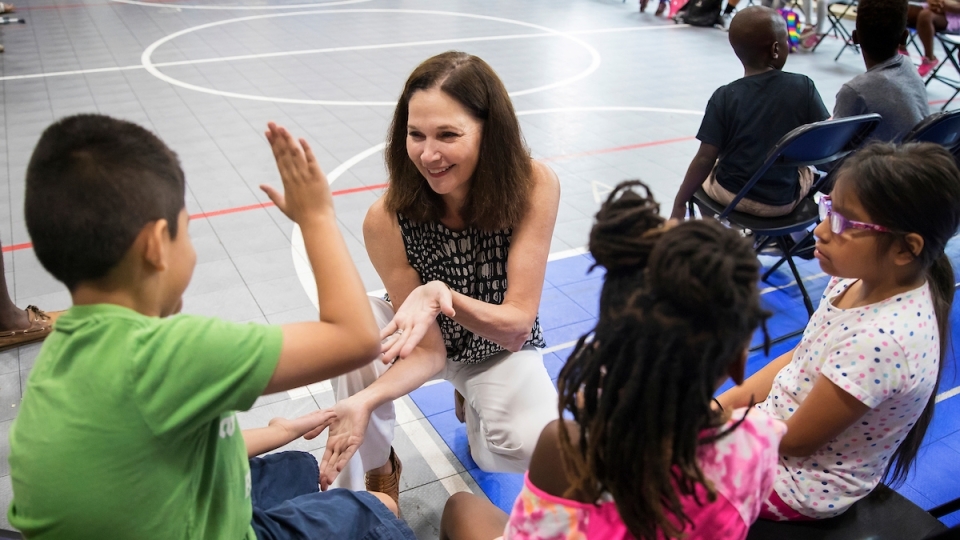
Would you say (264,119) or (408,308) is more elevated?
(408,308)

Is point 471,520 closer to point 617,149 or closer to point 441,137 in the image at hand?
point 441,137

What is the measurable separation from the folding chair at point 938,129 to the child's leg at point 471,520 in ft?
7.13

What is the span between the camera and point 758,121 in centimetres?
319

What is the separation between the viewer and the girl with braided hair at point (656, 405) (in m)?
1.06

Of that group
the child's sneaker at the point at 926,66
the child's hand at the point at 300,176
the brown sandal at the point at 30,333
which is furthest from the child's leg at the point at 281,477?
the child's sneaker at the point at 926,66

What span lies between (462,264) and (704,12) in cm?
851

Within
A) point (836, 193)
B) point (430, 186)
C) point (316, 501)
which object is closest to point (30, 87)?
point (430, 186)

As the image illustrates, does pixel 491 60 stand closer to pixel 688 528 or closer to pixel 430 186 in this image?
pixel 430 186

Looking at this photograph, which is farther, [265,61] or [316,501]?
[265,61]

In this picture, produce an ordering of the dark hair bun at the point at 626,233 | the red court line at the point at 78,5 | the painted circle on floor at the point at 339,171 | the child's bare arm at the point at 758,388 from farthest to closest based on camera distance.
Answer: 1. the red court line at the point at 78,5
2. the painted circle on floor at the point at 339,171
3. the child's bare arm at the point at 758,388
4. the dark hair bun at the point at 626,233

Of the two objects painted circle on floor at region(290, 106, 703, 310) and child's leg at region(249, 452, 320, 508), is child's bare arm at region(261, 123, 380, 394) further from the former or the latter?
child's leg at region(249, 452, 320, 508)

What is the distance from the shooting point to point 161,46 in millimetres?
7945

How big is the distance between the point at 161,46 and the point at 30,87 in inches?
67.6

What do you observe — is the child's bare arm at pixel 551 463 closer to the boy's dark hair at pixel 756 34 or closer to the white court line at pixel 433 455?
the white court line at pixel 433 455
